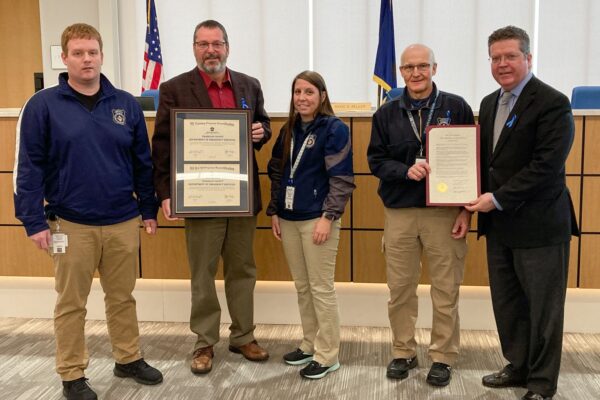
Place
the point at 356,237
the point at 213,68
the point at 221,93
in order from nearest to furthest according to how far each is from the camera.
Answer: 1. the point at 213,68
2. the point at 221,93
3. the point at 356,237

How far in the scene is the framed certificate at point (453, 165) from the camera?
2359 millimetres

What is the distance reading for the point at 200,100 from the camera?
2.64 m

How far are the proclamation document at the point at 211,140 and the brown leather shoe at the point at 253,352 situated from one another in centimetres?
103

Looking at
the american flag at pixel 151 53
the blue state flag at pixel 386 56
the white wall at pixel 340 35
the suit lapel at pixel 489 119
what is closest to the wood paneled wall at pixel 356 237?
the suit lapel at pixel 489 119

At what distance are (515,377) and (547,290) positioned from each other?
0.52 meters

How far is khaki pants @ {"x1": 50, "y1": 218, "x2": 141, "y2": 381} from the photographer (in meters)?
2.35

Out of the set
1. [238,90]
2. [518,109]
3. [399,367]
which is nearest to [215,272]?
[238,90]

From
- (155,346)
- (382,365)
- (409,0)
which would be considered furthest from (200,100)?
(409,0)

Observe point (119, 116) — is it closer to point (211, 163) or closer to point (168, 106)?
point (168, 106)

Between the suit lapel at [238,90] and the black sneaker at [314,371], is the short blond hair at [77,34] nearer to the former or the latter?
the suit lapel at [238,90]

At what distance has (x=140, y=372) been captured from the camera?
2.61m

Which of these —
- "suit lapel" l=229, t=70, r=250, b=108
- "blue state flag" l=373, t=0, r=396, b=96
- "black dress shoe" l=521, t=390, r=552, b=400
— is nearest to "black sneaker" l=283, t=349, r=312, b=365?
"black dress shoe" l=521, t=390, r=552, b=400

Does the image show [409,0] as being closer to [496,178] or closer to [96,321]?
[496,178]

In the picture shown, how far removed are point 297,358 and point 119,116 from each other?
59.9 inches
